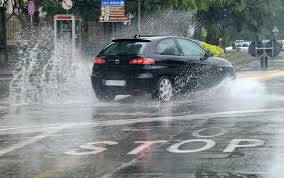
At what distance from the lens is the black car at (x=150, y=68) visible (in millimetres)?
16922

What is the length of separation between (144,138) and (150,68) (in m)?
5.95

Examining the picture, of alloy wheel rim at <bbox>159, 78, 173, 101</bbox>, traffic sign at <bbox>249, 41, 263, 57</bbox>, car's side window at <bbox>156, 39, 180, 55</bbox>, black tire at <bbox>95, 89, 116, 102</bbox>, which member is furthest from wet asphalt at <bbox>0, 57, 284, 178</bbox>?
traffic sign at <bbox>249, 41, 263, 57</bbox>

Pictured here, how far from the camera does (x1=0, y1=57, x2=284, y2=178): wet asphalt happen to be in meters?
8.55

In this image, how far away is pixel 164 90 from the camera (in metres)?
17.2

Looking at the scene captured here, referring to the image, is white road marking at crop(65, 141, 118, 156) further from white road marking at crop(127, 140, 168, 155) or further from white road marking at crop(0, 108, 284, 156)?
white road marking at crop(0, 108, 284, 156)

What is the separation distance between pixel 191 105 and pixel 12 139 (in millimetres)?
6138

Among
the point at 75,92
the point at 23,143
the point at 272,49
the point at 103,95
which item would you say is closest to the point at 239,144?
the point at 23,143

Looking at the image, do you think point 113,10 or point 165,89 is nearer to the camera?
point 165,89

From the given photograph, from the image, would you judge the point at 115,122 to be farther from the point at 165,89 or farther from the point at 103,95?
the point at 103,95

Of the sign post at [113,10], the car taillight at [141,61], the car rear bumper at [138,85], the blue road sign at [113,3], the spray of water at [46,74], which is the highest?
the blue road sign at [113,3]

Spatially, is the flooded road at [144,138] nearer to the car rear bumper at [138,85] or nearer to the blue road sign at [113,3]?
the car rear bumper at [138,85]

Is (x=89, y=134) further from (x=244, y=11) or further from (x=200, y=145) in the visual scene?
(x=244, y=11)

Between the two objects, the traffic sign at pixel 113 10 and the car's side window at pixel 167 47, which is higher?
the traffic sign at pixel 113 10

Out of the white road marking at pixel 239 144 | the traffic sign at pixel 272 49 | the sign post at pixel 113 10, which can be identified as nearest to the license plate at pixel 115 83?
the white road marking at pixel 239 144
